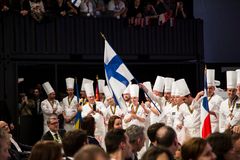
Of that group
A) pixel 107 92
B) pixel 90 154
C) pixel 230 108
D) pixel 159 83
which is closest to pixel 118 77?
pixel 230 108

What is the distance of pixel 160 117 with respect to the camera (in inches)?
569

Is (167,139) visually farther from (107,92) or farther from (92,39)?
(92,39)

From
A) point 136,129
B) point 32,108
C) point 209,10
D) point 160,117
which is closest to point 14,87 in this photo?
point 32,108

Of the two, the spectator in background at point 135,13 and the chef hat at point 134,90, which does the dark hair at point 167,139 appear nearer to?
the chef hat at point 134,90

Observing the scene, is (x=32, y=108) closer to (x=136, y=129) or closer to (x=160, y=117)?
(x=160, y=117)

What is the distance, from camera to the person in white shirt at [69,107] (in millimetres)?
16672

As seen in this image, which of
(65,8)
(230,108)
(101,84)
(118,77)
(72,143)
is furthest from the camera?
(65,8)

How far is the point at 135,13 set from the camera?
18.4m

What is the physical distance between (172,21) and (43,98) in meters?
4.08

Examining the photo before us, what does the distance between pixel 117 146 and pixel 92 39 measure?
38.3ft

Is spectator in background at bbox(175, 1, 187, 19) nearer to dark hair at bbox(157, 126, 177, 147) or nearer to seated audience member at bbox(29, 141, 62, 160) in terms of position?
dark hair at bbox(157, 126, 177, 147)

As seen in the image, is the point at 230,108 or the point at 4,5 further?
the point at 4,5

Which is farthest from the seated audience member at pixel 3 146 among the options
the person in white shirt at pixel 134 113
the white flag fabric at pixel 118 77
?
the person in white shirt at pixel 134 113

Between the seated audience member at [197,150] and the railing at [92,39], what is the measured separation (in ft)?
36.9
